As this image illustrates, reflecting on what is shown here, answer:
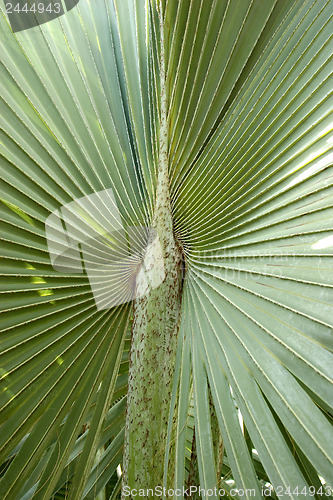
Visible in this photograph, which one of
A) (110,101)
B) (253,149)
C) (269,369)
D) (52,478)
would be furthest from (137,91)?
(52,478)

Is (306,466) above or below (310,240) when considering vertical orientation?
below

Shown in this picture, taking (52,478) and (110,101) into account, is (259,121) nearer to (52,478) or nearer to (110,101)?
(110,101)

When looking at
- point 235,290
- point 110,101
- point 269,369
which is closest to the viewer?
point 269,369

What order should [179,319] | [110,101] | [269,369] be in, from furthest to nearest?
[110,101], [179,319], [269,369]

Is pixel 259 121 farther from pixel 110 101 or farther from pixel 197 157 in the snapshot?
pixel 110 101

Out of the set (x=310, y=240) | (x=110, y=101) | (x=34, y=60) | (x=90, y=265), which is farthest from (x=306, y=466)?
(x=34, y=60)

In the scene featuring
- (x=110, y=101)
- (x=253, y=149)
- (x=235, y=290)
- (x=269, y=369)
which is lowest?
(x=269, y=369)

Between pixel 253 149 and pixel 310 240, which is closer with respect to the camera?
pixel 310 240
